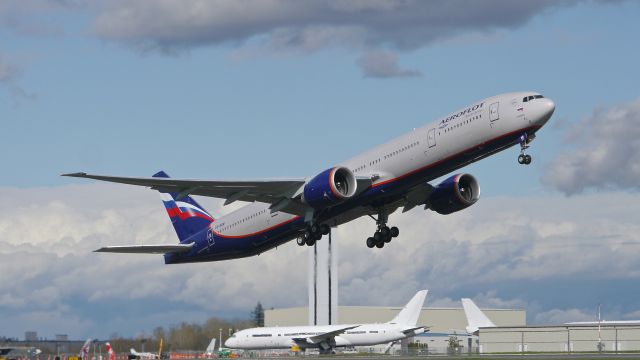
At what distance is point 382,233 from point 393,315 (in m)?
97.8

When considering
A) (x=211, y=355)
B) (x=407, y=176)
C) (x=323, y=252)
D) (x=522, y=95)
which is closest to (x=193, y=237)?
(x=407, y=176)

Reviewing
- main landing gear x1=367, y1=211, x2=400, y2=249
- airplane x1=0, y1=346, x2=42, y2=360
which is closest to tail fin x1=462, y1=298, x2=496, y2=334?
airplane x1=0, y1=346, x2=42, y2=360

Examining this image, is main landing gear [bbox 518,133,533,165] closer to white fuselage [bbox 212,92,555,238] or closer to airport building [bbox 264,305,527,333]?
white fuselage [bbox 212,92,555,238]

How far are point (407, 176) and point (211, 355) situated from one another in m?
60.2

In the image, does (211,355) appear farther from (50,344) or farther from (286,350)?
(50,344)

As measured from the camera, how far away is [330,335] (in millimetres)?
96000

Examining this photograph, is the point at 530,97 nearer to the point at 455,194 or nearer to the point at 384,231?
the point at 455,194

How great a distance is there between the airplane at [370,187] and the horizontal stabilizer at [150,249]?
0.07 m

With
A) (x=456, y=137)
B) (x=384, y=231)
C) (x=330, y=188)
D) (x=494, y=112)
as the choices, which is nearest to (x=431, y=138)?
(x=456, y=137)

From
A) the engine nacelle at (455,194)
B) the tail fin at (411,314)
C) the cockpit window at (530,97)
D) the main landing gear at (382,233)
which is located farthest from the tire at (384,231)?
the tail fin at (411,314)

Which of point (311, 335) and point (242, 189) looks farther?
point (311, 335)

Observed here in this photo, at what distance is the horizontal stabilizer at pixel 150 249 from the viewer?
64.2m

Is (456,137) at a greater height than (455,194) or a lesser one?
greater

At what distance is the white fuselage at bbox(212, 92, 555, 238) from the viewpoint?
161 ft
